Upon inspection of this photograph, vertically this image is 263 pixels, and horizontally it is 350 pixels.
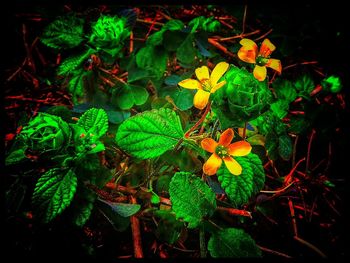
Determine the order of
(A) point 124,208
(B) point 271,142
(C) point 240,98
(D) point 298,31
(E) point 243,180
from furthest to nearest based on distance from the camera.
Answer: (D) point 298,31 < (B) point 271,142 < (A) point 124,208 < (E) point 243,180 < (C) point 240,98

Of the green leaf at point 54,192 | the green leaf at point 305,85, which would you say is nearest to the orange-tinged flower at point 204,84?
the green leaf at point 54,192

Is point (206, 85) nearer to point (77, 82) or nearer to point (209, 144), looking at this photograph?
point (209, 144)

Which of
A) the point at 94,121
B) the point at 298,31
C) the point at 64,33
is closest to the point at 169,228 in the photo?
the point at 94,121

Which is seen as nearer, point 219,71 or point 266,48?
point 219,71

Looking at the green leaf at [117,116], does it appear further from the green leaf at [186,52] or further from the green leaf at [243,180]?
the green leaf at [243,180]

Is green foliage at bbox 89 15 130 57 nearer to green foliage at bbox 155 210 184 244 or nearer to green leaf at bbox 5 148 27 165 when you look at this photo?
green leaf at bbox 5 148 27 165

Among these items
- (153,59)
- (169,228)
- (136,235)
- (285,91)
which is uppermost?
(153,59)

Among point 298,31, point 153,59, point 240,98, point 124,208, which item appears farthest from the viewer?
point 298,31

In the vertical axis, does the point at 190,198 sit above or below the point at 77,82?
below
